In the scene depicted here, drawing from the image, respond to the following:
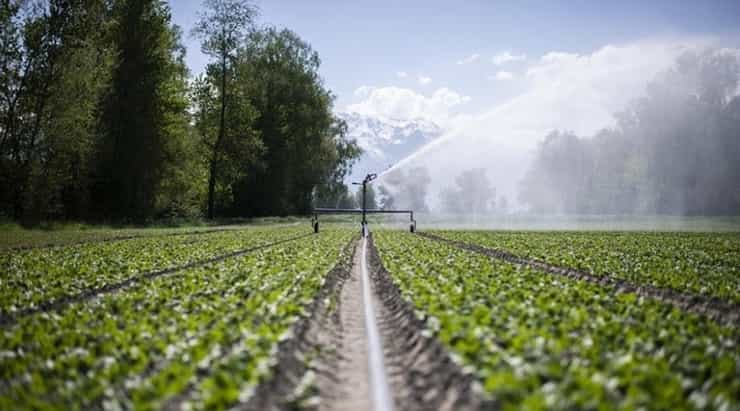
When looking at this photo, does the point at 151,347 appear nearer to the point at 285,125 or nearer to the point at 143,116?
the point at 143,116

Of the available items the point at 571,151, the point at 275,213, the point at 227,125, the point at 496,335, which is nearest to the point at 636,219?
the point at 571,151

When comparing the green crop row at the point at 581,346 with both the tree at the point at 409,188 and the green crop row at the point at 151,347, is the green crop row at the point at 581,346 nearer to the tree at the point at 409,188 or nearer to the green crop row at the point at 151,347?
the green crop row at the point at 151,347

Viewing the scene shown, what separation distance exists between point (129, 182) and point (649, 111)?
6860 cm

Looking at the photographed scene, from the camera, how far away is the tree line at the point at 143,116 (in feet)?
121

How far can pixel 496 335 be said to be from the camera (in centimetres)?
760

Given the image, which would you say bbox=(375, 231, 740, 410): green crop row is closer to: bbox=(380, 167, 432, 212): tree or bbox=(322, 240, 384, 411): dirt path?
bbox=(322, 240, 384, 411): dirt path

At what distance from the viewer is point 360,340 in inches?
372

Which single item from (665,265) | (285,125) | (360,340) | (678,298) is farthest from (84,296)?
(285,125)

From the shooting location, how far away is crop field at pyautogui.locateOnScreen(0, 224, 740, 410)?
5.56 meters

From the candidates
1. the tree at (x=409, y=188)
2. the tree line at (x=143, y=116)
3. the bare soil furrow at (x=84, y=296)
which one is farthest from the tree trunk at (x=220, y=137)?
the bare soil furrow at (x=84, y=296)

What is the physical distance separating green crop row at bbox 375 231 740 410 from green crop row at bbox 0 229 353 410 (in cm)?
252

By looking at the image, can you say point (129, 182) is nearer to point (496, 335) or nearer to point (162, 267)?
point (162, 267)

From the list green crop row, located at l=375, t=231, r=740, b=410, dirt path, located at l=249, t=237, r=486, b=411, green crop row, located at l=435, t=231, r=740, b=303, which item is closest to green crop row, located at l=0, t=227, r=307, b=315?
dirt path, located at l=249, t=237, r=486, b=411

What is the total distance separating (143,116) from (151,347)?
44.7m
